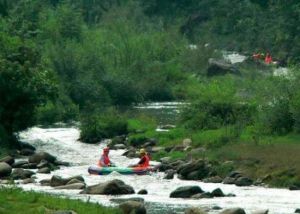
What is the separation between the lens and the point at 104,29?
94.7 m

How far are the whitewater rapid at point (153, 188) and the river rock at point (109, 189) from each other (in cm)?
54

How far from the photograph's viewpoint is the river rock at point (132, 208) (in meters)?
33.9

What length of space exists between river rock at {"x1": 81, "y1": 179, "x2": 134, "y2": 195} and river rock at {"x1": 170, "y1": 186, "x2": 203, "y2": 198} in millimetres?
1895

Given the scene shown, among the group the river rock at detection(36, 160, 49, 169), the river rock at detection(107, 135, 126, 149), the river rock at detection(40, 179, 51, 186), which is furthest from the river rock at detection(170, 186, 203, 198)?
the river rock at detection(107, 135, 126, 149)

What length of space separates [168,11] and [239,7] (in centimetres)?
1272

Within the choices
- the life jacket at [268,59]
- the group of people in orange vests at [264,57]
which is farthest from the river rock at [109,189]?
the group of people in orange vests at [264,57]

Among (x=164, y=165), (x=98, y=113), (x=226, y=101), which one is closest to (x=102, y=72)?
(x=98, y=113)

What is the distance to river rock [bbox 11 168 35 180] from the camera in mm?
44906

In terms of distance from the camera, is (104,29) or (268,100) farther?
(104,29)

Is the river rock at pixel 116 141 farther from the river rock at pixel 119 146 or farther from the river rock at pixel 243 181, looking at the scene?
the river rock at pixel 243 181

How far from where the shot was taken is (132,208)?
34.1m

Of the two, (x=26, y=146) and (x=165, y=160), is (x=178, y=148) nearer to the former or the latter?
(x=165, y=160)

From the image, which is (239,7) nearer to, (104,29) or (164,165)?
(104,29)

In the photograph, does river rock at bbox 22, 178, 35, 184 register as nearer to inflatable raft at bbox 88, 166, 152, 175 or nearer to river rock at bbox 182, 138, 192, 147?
inflatable raft at bbox 88, 166, 152, 175
